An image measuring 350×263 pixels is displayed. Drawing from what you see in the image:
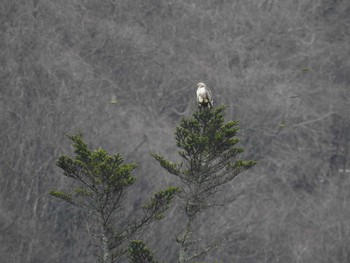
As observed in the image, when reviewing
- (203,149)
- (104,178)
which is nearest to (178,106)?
(203,149)

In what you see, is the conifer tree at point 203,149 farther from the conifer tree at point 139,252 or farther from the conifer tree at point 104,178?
the conifer tree at point 139,252

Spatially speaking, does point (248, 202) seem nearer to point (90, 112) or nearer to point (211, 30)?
point (90, 112)

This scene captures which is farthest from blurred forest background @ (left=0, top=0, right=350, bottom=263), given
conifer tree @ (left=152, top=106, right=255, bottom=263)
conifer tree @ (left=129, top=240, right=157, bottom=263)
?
conifer tree @ (left=152, top=106, right=255, bottom=263)

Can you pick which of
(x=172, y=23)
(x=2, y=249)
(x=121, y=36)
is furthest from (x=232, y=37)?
(x=2, y=249)

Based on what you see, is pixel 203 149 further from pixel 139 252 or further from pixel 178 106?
pixel 178 106

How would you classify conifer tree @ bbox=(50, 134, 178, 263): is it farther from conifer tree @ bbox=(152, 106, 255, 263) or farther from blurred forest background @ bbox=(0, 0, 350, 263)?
blurred forest background @ bbox=(0, 0, 350, 263)

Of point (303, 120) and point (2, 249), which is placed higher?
point (303, 120)

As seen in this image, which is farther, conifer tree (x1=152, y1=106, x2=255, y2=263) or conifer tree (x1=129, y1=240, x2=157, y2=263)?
conifer tree (x1=152, y1=106, x2=255, y2=263)

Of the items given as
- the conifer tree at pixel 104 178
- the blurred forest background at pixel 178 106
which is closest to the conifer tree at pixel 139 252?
the conifer tree at pixel 104 178
